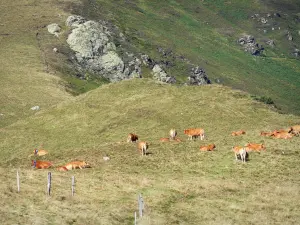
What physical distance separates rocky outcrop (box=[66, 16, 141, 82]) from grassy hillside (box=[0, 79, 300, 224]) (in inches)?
3931

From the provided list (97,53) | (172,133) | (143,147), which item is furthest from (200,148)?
(97,53)

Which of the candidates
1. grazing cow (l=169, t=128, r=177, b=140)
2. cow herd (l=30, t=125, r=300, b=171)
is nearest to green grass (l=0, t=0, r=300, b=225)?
cow herd (l=30, t=125, r=300, b=171)

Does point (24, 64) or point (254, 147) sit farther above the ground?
point (254, 147)

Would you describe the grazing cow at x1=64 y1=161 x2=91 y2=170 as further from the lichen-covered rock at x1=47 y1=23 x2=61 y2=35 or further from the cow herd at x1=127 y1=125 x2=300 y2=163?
the lichen-covered rock at x1=47 y1=23 x2=61 y2=35

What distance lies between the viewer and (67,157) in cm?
4388

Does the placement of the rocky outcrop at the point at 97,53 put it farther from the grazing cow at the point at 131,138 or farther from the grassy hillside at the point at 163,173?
the grazing cow at the point at 131,138

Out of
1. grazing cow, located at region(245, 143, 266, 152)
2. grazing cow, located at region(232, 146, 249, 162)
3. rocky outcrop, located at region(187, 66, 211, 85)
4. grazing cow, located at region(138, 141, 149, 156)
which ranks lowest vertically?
rocky outcrop, located at region(187, 66, 211, 85)

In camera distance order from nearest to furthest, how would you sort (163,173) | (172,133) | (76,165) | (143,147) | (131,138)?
(163,173) < (76,165) < (143,147) < (131,138) < (172,133)

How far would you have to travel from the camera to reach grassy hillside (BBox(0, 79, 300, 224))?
2638 cm

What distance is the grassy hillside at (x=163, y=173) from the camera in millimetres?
26375

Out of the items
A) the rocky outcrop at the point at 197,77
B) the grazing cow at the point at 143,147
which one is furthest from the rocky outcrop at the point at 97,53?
the grazing cow at the point at 143,147

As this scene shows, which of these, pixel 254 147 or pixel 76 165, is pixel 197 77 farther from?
pixel 76 165

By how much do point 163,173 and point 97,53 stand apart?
140 m

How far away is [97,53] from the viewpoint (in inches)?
6727
